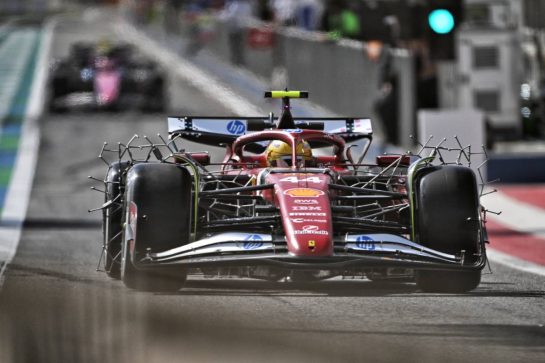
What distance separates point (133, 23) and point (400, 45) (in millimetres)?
48894

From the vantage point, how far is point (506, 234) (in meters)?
18.4

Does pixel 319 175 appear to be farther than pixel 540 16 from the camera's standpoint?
No

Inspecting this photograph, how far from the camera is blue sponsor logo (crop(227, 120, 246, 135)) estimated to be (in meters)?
13.4

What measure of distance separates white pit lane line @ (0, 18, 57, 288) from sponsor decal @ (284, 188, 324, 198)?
A: 235cm

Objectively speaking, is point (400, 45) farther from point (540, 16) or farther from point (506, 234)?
point (506, 234)

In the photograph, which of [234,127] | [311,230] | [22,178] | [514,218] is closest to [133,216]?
[311,230]

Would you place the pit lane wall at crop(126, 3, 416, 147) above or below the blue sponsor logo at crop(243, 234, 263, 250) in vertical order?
above

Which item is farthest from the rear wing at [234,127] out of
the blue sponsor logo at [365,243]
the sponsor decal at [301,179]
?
the blue sponsor logo at [365,243]

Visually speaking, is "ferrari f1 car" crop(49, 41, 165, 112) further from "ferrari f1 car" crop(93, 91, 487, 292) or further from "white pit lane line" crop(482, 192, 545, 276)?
"ferrari f1 car" crop(93, 91, 487, 292)

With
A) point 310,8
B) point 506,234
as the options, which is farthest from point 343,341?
point 310,8

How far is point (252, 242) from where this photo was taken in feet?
34.7

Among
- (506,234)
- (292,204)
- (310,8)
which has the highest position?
(310,8)

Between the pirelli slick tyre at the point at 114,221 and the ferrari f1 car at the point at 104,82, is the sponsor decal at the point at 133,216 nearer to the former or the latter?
the pirelli slick tyre at the point at 114,221

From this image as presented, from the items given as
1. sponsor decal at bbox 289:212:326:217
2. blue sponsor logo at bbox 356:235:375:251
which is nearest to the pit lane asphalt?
blue sponsor logo at bbox 356:235:375:251
